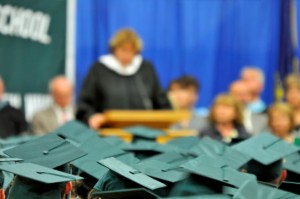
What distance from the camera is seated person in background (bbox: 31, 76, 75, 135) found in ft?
29.9

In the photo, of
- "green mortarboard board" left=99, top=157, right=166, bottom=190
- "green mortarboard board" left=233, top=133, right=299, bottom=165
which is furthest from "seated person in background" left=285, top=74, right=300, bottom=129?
"green mortarboard board" left=99, top=157, right=166, bottom=190

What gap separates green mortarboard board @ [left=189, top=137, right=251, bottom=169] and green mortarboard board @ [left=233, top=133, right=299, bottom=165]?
0.09 meters

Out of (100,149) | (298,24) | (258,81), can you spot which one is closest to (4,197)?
(100,149)

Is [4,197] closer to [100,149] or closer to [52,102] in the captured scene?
[100,149]

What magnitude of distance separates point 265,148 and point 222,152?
318 mm

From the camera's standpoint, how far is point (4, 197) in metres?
4.56

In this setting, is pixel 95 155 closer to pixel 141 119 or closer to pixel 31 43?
pixel 141 119

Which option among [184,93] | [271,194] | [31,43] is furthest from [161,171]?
[31,43]

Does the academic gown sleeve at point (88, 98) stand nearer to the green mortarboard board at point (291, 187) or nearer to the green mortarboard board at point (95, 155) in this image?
the green mortarboard board at point (95, 155)

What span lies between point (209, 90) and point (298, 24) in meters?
1.43

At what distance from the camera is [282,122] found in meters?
8.84

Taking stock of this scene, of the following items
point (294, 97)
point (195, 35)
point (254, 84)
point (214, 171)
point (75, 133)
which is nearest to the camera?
point (214, 171)

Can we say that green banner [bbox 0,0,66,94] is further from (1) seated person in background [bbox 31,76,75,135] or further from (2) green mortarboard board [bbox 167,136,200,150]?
(2) green mortarboard board [bbox 167,136,200,150]

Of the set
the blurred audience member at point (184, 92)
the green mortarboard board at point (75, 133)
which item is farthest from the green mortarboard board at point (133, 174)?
the blurred audience member at point (184, 92)
